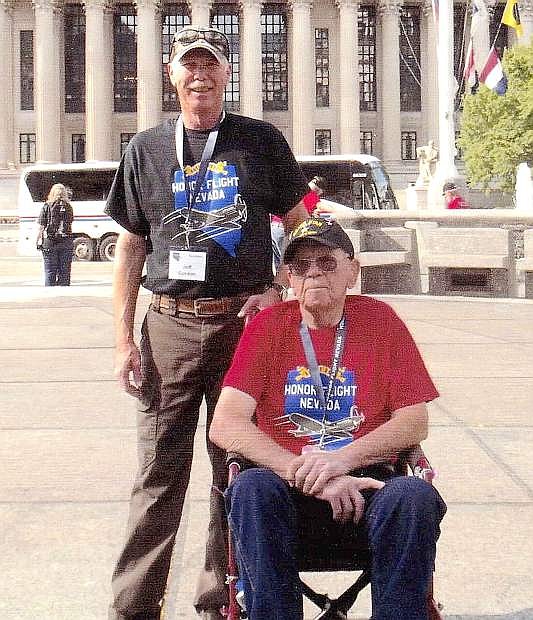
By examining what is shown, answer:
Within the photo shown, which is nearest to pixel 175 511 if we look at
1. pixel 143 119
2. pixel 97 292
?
pixel 97 292

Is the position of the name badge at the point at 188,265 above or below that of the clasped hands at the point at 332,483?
above

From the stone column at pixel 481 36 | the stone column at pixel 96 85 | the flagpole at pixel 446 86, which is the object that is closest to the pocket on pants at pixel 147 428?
the flagpole at pixel 446 86

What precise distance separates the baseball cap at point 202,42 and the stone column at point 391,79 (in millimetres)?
64121

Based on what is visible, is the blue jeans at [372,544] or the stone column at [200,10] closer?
the blue jeans at [372,544]

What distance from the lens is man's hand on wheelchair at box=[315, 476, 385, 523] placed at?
3.24 metres

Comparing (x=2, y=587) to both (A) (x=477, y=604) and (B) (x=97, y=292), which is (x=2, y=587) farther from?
(B) (x=97, y=292)

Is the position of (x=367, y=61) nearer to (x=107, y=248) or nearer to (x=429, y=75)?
(x=429, y=75)

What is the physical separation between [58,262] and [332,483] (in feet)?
53.3

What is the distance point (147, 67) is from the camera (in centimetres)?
6531

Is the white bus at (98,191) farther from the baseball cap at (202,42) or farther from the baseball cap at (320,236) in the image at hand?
the baseball cap at (320,236)

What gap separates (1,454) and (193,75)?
11.2 ft

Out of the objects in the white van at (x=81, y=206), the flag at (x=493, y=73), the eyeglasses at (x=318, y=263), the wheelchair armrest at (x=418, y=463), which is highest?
the flag at (x=493, y=73)

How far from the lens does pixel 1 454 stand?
655 cm

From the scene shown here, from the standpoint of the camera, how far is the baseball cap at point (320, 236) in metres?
3.58
